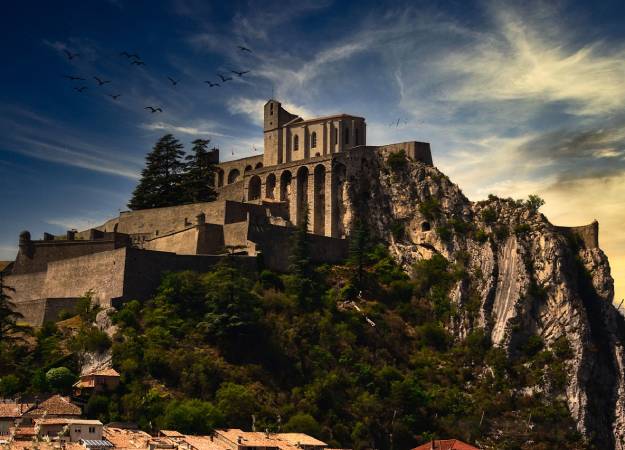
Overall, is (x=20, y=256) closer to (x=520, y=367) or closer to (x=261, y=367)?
(x=261, y=367)

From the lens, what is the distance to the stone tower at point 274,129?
9450 centimetres

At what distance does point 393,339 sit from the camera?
252 ft

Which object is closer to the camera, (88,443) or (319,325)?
(88,443)

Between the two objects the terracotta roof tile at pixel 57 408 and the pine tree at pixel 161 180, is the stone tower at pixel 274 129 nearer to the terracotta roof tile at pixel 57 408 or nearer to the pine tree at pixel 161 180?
the pine tree at pixel 161 180

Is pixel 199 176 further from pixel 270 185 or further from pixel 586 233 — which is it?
pixel 586 233

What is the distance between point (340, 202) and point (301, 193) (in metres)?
4.06

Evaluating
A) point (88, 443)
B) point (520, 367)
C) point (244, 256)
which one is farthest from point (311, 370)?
point (88, 443)

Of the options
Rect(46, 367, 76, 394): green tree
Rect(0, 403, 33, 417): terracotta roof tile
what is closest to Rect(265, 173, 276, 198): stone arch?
Rect(46, 367, 76, 394): green tree

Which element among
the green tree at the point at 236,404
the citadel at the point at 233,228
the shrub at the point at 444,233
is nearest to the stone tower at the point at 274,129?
the citadel at the point at 233,228

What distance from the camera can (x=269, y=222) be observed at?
83500 mm

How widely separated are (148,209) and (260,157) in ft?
46.7

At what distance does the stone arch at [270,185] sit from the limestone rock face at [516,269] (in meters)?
8.14

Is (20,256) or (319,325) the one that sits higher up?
(20,256)

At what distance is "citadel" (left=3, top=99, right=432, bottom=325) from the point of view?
A: 71438 mm
